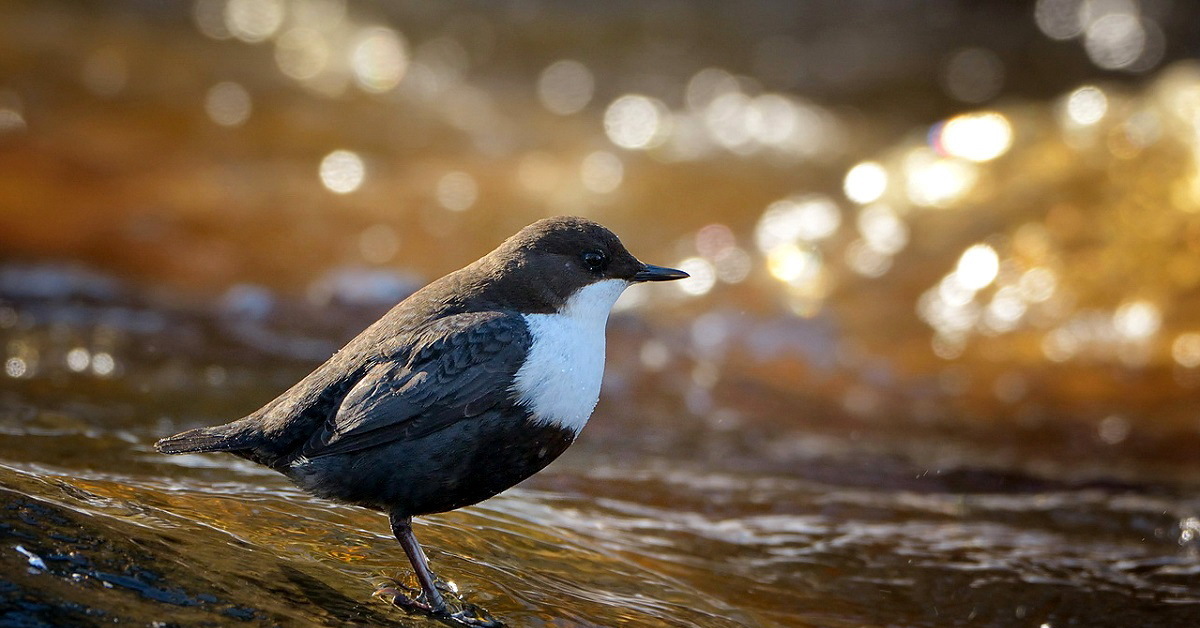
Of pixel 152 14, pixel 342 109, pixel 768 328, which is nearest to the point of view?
pixel 768 328

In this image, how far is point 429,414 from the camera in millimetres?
3486

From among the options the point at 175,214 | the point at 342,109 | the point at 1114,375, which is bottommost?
the point at 1114,375

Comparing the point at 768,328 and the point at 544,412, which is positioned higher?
the point at 768,328

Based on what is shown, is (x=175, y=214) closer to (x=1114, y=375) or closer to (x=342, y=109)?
(x=342, y=109)

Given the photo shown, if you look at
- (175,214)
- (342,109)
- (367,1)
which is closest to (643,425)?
(175,214)

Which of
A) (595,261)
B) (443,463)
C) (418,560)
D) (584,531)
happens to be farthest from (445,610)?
(595,261)

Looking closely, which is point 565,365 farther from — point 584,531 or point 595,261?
point 584,531

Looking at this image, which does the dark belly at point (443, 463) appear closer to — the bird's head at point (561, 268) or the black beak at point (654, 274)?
the bird's head at point (561, 268)

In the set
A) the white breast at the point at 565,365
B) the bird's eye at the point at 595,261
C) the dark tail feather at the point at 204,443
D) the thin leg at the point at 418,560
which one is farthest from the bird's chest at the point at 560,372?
the dark tail feather at the point at 204,443

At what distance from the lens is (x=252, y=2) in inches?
483

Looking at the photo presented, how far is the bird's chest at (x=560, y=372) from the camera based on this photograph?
139 inches

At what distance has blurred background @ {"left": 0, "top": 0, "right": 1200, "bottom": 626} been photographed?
4.05 metres

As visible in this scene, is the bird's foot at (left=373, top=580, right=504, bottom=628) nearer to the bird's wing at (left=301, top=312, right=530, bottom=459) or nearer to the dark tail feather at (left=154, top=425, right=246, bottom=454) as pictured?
the bird's wing at (left=301, top=312, right=530, bottom=459)

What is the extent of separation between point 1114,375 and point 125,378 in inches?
212
